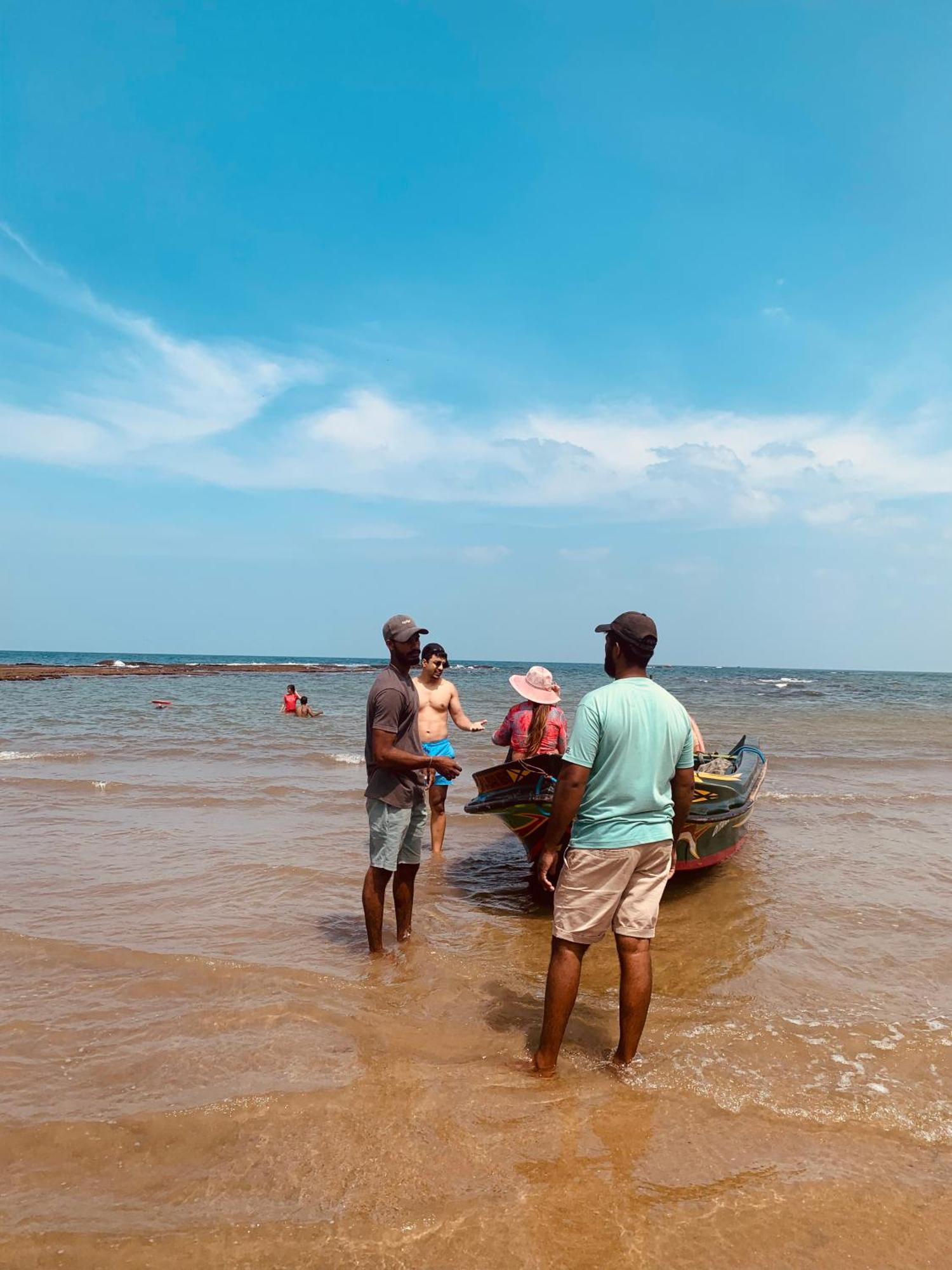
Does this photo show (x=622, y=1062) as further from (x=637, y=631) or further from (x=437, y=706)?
(x=437, y=706)

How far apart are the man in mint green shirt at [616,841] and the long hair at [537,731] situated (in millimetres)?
3027

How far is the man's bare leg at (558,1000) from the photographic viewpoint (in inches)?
138

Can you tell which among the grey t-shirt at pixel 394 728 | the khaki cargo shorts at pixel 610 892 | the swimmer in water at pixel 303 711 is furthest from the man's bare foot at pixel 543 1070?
the swimmer in water at pixel 303 711

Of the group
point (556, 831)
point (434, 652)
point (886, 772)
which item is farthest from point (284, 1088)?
point (886, 772)

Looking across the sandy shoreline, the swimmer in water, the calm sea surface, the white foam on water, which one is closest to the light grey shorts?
the calm sea surface

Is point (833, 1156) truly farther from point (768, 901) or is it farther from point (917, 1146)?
point (768, 901)

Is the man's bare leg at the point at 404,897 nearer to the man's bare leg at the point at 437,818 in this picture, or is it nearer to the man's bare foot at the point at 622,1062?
the man's bare foot at the point at 622,1062

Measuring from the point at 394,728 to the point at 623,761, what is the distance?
5.60 ft

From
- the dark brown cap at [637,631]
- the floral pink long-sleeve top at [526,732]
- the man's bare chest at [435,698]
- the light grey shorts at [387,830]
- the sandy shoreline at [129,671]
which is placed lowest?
the sandy shoreline at [129,671]

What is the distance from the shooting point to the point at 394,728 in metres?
4.78

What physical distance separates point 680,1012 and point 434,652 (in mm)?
3813

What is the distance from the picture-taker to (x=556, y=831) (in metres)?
3.58

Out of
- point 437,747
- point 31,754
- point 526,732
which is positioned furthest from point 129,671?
Result: point 526,732

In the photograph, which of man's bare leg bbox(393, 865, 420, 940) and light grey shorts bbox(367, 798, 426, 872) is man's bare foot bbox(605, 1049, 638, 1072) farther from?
man's bare leg bbox(393, 865, 420, 940)
